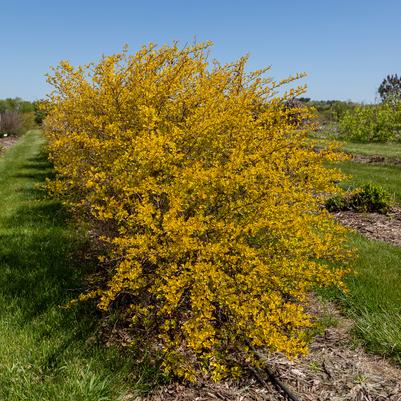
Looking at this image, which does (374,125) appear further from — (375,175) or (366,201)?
(366,201)

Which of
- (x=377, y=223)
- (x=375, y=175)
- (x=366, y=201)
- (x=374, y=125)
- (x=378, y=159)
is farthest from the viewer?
(x=374, y=125)

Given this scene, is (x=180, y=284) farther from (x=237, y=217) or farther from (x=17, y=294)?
(x=17, y=294)

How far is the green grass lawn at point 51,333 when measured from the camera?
10.1 feet

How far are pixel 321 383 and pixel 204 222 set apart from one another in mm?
1524

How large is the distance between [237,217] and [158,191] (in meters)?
0.75

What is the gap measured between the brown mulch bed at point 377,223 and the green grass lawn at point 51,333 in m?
4.38

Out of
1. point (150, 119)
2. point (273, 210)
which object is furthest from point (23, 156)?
point (273, 210)

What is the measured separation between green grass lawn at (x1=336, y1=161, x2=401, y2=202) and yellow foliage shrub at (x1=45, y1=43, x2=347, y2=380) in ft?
17.4

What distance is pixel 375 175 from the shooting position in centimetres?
1119

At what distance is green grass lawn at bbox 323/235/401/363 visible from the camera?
3637 millimetres

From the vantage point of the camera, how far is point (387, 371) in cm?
339

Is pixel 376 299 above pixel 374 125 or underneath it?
underneath

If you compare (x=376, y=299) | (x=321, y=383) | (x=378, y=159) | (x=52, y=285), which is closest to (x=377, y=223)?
(x=376, y=299)

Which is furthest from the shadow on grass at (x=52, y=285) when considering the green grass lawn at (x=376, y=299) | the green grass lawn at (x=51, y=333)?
the green grass lawn at (x=376, y=299)
